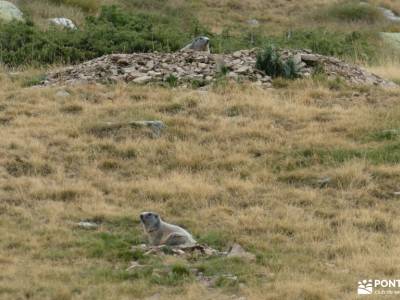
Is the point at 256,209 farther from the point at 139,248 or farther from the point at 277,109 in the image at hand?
the point at 277,109

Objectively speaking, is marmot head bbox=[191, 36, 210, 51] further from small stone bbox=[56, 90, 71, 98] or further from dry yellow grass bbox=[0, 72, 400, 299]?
small stone bbox=[56, 90, 71, 98]

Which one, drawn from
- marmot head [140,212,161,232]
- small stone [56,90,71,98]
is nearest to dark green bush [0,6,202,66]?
small stone [56,90,71,98]

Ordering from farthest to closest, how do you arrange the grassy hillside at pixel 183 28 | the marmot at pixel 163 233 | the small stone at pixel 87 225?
the grassy hillside at pixel 183 28 → the small stone at pixel 87 225 → the marmot at pixel 163 233

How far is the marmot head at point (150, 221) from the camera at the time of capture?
25.6 feet

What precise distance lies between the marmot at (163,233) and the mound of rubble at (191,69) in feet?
21.6

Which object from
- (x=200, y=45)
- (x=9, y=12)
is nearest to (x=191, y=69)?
(x=200, y=45)

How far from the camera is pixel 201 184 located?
9.45m

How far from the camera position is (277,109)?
41.4 ft

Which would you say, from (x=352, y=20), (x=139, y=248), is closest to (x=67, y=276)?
(x=139, y=248)

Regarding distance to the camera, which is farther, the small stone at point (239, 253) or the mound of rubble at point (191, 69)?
the mound of rubble at point (191, 69)

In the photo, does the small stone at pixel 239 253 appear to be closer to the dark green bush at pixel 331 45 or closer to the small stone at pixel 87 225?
the small stone at pixel 87 225

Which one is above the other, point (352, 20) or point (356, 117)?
point (356, 117)

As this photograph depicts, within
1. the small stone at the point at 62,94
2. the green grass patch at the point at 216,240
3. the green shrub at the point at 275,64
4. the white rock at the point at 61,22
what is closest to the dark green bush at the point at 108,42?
the green shrub at the point at 275,64

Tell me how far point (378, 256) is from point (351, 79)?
791cm
